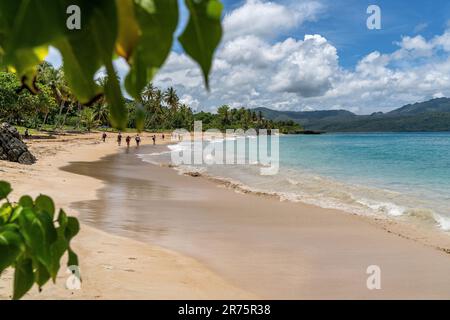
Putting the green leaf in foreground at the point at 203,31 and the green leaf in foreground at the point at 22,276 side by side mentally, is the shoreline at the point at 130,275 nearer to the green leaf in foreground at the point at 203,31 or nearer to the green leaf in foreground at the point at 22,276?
the green leaf in foreground at the point at 22,276

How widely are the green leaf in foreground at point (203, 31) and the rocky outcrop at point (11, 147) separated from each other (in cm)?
2397

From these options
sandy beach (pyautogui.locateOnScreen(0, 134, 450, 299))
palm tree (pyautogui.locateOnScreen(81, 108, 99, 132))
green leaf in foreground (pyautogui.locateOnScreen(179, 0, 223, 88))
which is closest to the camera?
green leaf in foreground (pyautogui.locateOnScreen(179, 0, 223, 88))

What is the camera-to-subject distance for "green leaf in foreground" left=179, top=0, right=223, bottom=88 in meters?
0.40

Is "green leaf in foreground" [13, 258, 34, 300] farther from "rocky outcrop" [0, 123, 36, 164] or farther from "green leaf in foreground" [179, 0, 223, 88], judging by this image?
"rocky outcrop" [0, 123, 36, 164]

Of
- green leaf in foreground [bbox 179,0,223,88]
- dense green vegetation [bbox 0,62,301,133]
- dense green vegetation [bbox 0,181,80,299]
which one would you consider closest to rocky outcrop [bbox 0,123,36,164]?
dense green vegetation [bbox 0,62,301,133]

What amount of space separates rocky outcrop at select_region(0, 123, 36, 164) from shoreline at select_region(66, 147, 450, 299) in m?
8.04

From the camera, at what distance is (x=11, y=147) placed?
2217 cm

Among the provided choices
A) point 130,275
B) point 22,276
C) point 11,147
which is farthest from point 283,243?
point 11,147

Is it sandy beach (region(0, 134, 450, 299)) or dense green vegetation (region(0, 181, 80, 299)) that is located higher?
dense green vegetation (region(0, 181, 80, 299))

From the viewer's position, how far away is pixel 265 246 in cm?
1003

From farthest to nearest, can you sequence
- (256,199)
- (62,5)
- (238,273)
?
(256,199)
(238,273)
(62,5)
